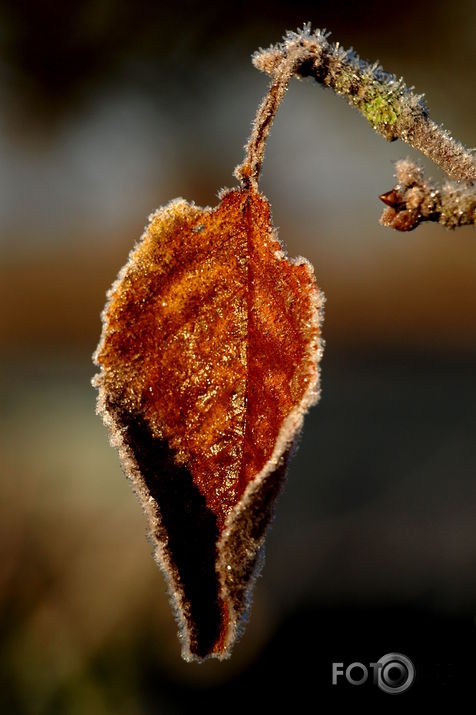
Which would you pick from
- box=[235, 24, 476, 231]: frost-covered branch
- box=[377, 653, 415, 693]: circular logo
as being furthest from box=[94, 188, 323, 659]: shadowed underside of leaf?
box=[377, 653, 415, 693]: circular logo

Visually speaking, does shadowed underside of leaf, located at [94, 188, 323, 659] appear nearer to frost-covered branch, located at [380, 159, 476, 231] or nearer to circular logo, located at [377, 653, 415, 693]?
frost-covered branch, located at [380, 159, 476, 231]

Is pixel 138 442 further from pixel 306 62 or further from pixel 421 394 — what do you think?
pixel 421 394

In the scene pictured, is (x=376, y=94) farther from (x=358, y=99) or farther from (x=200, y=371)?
(x=200, y=371)

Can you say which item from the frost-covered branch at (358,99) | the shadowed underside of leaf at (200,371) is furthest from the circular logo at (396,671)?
the frost-covered branch at (358,99)

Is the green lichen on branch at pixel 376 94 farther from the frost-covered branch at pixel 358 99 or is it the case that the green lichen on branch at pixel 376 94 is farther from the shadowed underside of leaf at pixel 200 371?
the shadowed underside of leaf at pixel 200 371

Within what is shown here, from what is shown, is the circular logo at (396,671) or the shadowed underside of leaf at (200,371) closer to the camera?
the shadowed underside of leaf at (200,371)

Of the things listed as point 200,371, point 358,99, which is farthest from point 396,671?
point 358,99
